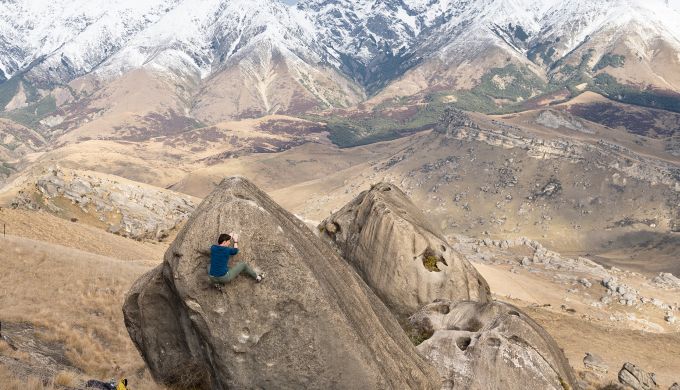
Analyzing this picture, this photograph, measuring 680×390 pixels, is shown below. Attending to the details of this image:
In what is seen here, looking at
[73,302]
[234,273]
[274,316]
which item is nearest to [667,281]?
[73,302]

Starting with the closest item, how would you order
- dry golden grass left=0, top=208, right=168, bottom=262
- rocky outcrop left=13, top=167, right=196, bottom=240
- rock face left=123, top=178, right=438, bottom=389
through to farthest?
1. rock face left=123, top=178, right=438, bottom=389
2. dry golden grass left=0, top=208, right=168, bottom=262
3. rocky outcrop left=13, top=167, right=196, bottom=240

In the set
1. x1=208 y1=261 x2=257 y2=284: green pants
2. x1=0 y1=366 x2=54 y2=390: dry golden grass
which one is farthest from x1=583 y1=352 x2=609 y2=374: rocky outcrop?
x1=0 y1=366 x2=54 y2=390: dry golden grass

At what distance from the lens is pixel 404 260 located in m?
26.2

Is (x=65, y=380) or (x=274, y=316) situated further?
(x=65, y=380)

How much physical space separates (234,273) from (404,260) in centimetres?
1569

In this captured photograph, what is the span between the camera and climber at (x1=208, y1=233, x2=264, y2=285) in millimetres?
11789

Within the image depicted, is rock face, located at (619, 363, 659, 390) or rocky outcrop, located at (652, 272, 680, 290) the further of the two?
rocky outcrop, located at (652, 272, 680, 290)

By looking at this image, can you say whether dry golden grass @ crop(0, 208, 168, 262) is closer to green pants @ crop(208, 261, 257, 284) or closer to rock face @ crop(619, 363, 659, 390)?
green pants @ crop(208, 261, 257, 284)

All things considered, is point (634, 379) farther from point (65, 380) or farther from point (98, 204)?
point (98, 204)

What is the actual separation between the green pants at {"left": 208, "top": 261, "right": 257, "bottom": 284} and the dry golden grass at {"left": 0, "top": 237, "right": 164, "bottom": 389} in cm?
601

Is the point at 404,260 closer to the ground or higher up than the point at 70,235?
closer to the ground

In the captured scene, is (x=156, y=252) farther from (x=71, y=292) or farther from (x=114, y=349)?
(x=114, y=349)

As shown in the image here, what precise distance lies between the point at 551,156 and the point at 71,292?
153079 millimetres

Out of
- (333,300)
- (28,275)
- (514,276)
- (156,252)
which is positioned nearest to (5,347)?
(333,300)
